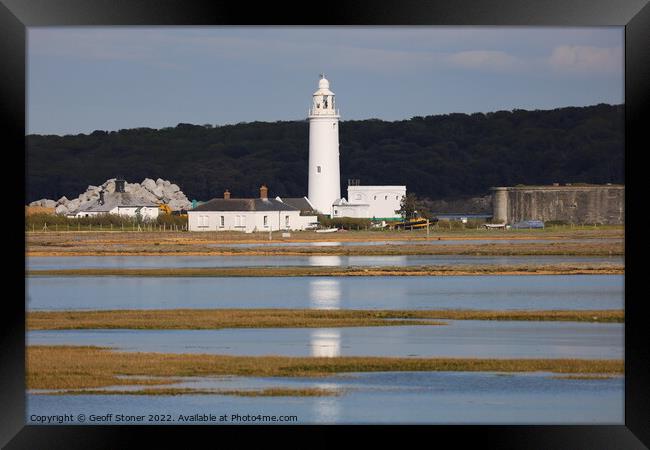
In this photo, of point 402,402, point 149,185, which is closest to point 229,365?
point 402,402

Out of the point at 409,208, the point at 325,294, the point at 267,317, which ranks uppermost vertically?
the point at 409,208

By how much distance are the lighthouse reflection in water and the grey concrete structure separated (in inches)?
1924

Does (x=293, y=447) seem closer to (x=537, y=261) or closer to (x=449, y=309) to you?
(x=449, y=309)

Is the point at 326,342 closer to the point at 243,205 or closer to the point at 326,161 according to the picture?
the point at 243,205

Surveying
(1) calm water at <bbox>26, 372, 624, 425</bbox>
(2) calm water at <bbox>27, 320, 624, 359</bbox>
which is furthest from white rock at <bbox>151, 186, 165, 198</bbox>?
(1) calm water at <bbox>26, 372, 624, 425</bbox>

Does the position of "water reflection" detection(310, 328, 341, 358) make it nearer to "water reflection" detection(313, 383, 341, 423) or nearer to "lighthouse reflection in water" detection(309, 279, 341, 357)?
"lighthouse reflection in water" detection(309, 279, 341, 357)

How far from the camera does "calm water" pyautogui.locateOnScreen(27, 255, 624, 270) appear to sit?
36.0m

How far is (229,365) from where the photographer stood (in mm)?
15711

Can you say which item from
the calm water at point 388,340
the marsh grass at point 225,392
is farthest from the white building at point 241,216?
the marsh grass at point 225,392

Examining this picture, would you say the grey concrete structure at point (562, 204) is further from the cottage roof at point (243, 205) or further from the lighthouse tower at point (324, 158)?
the cottage roof at point (243, 205)

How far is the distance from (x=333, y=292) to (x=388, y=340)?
8.63 m

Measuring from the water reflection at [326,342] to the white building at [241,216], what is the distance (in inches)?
1668

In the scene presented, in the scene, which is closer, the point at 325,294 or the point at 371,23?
the point at 371,23

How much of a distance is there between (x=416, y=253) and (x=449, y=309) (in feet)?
58.8
